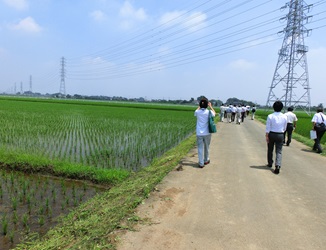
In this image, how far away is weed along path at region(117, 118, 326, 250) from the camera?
302cm

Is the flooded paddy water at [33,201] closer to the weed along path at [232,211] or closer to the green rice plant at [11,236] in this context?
the green rice plant at [11,236]

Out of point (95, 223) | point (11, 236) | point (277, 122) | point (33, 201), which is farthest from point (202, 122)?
point (11, 236)

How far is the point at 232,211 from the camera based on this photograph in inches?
152

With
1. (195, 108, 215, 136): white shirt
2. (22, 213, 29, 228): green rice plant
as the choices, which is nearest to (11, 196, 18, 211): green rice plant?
(22, 213, 29, 228): green rice plant

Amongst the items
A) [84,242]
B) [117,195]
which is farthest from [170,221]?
[117,195]

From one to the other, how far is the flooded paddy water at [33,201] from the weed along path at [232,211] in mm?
1550

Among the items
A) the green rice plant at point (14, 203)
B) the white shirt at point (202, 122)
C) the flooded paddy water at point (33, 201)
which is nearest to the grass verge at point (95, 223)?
the flooded paddy water at point (33, 201)

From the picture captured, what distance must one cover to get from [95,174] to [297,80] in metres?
40.8

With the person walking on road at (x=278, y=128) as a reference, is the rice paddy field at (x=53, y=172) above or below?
below

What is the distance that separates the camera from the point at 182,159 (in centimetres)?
746

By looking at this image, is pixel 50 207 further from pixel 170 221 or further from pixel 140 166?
pixel 140 166

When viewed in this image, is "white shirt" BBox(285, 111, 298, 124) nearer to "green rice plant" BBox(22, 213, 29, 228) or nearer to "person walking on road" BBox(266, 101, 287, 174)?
"person walking on road" BBox(266, 101, 287, 174)

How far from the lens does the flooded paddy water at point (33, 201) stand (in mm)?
3809

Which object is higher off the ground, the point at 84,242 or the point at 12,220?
the point at 84,242
